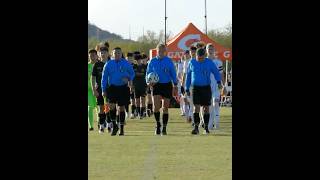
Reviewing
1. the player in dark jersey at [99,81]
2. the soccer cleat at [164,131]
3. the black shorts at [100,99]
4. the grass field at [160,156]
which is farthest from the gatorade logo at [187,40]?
the soccer cleat at [164,131]

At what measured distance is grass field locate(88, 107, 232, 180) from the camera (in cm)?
1142

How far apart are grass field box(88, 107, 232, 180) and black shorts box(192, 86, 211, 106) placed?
751mm

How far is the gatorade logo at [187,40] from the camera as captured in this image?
33156mm

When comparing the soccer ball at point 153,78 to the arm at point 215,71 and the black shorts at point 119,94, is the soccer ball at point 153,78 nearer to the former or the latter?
the black shorts at point 119,94

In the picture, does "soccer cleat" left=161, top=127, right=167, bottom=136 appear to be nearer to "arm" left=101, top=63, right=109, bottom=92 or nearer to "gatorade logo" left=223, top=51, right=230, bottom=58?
"arm" left=101, top=63, right=109, bottom=92

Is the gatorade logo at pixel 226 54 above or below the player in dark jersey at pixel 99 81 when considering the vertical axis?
above

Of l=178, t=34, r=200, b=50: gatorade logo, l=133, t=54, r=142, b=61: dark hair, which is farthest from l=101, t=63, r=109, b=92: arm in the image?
l=178, t=34, r=200, b=50: gatorade logo

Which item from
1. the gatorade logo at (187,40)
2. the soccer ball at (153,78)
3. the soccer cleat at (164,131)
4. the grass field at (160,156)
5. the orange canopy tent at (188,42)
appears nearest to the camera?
the grass field at (160,156)

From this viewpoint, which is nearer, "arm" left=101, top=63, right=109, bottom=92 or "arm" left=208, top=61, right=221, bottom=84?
"arm" left=208, top=61, right=221, bottom=84

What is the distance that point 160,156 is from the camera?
45.5ft
